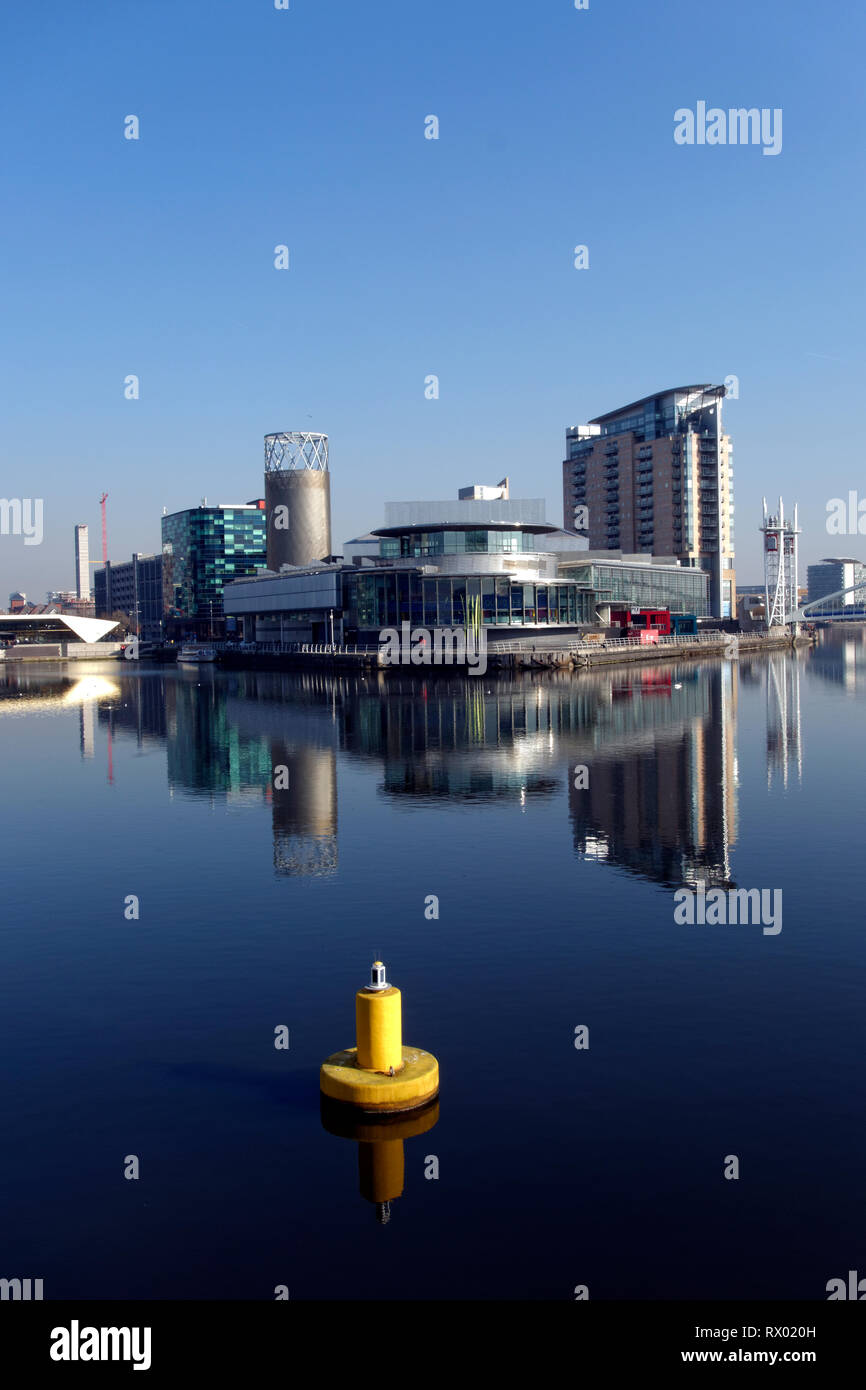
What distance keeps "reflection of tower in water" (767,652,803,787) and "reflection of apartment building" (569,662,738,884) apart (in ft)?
5.99

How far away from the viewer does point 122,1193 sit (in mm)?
11820

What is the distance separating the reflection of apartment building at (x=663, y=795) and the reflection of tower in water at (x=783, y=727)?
5.99 feet

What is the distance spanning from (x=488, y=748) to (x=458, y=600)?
235 feet

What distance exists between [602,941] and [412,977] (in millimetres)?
3916

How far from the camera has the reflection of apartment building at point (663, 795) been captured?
89.1 ft

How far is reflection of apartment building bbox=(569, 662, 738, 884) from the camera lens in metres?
27.2

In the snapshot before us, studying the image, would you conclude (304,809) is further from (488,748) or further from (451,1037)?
(451,1037)

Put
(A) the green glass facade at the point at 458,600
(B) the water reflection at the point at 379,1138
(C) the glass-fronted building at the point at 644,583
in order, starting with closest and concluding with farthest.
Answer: (B) the water reflection at the point at 379,1138 → (A) the green glass facade at the point at 458,600 → (C) the glass-fronted building at the point at 644,583

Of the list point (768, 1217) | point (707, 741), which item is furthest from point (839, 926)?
point (707, 741)

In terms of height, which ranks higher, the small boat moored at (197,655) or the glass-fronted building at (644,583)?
the glass-fronted building at (644,583)

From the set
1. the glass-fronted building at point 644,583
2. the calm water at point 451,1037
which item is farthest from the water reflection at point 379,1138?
the glass-fronted building at point 644,583

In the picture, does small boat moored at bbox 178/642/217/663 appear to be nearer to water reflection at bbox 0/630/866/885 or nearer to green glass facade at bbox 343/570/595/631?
green glass facade at bbox 343/570/595/631

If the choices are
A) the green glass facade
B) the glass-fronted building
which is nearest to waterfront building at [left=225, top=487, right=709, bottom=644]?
the green glass facade

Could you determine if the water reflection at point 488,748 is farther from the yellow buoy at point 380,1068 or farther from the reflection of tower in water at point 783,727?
the yellow buoy at point 380,1068
